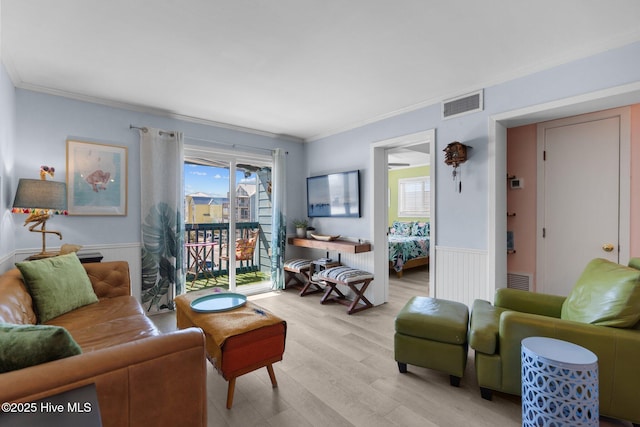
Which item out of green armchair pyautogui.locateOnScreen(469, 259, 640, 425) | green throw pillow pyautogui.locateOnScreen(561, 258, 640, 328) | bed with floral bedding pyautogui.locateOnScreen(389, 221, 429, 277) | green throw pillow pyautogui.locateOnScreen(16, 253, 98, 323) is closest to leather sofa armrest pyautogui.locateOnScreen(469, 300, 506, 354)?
green armchair pyautogui.locateOnScreen(469, 259, 640, 425)

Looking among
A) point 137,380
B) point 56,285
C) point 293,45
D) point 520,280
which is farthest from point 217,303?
point 520,280

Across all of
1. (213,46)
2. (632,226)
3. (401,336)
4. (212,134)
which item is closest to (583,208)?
(632,226)

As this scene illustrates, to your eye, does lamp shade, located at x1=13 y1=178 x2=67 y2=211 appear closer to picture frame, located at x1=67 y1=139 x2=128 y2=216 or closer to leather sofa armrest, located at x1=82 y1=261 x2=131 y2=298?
leather sofa armrest, located at x1=82 y1=261 x2=131 y2=298

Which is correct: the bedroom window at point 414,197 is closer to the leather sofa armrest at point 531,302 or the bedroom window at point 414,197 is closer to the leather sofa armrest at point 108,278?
the leather sofa armrest at point 531,302

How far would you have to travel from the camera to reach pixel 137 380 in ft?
3.56

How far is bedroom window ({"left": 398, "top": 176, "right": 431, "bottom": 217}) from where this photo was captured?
24.2 feet

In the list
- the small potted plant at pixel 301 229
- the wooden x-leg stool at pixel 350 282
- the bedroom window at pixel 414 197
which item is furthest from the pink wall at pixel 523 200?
the bedroom window at pixel 414 197

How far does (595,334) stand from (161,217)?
4.13 meters

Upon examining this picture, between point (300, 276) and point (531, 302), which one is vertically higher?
point (531, 302)

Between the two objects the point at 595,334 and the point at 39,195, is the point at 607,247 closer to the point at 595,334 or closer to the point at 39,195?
the point at 595,334

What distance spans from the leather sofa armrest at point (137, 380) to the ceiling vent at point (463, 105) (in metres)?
3.16

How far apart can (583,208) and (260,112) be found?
3708 mm

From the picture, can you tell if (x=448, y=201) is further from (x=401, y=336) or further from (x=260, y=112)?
(x=260, y=112)

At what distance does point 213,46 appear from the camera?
226 cm
